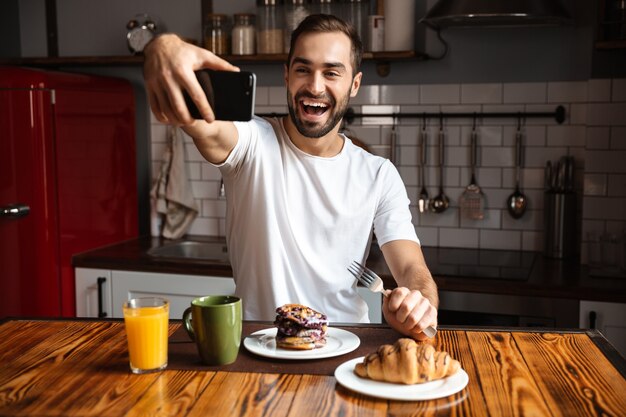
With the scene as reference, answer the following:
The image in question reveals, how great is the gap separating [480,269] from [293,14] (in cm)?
134

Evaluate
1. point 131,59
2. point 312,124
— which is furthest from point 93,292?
point 312,124

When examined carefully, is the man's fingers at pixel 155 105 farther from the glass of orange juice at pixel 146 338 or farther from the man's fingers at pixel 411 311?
the man's fingers at pixel 411 311

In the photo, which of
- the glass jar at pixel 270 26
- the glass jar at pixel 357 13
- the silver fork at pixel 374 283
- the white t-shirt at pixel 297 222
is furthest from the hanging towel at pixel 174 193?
the silver fork at pixel 374 283

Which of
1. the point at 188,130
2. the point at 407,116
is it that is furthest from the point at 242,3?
the point at 188,130

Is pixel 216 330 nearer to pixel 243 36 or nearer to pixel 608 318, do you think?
pixel 608 318

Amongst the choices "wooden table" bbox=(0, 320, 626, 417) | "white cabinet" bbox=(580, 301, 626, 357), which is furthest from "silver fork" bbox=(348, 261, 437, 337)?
"white cabinet" bbox=(580, 301, 626, 357)

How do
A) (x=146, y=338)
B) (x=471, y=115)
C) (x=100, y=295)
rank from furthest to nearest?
(x=471, y=115) < (x=100, y=295) < (x=146, y=338)

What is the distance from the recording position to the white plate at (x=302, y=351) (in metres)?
1.44

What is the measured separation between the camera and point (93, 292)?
10.6ft

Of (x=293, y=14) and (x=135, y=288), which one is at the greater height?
(x=293, y=14)

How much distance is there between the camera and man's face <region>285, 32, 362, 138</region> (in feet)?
6.79

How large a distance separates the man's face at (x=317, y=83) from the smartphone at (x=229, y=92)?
808 mm

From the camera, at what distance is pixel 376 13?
331 centimetres

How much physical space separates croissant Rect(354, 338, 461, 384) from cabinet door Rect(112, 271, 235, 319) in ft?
5.63
